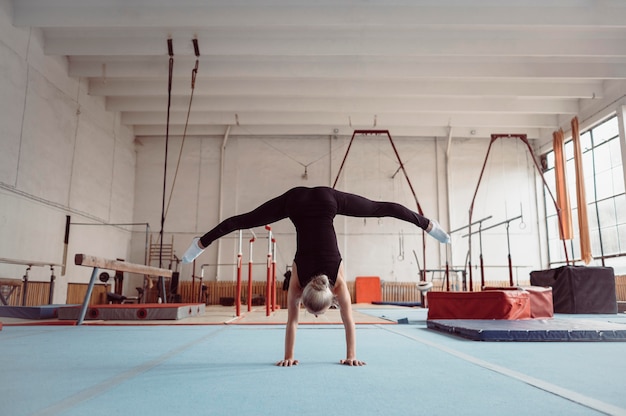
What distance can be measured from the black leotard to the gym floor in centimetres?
56

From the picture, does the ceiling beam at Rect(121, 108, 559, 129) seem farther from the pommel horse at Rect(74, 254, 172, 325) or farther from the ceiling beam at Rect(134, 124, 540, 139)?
the pommel horse at Rect(74, 254, 172, 325)

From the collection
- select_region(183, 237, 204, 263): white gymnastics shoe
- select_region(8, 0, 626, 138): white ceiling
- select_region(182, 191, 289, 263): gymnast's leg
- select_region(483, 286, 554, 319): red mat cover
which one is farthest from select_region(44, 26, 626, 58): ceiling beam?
select_region(182, 191, 289, 263): gymnast's leg

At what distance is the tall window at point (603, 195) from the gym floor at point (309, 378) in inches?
349

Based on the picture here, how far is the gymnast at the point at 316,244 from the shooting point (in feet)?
7.99

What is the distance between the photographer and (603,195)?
11.1 meters

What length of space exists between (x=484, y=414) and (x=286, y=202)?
5.45 ft

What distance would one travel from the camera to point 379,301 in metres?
12.8

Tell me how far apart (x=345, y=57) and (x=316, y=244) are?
8.11 m

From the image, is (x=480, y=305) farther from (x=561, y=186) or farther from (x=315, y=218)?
(x=561, y=186)

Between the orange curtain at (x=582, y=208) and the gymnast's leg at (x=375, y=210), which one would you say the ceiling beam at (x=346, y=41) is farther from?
the gymnast's leg at (x=375, y=210)

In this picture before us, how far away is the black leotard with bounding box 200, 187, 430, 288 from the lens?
8.39 ft

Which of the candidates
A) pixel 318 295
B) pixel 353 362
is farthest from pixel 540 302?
pixel 318 295

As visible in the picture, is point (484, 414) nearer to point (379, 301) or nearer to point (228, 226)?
point (228, 226)

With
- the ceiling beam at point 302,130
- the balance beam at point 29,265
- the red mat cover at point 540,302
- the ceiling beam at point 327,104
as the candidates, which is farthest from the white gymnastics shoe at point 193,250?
the ceiling beam at point 302,130
